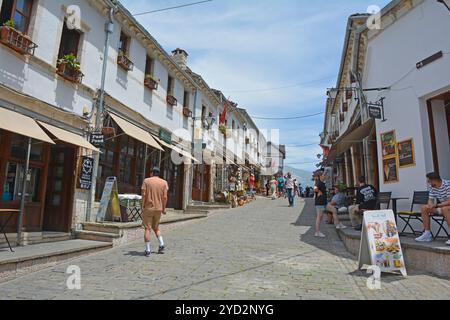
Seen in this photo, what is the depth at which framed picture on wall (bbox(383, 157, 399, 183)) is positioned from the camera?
26.3 feet

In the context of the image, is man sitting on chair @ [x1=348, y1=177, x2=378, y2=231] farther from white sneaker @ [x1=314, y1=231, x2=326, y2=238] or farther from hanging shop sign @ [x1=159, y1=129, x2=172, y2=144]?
hanging shop sign @ [x1=159, y1=129, x2=172, y2=144]

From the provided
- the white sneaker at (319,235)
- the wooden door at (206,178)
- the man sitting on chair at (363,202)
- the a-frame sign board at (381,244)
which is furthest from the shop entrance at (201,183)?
the a-frame sign board at (381,244)

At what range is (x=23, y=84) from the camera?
6.97 meters

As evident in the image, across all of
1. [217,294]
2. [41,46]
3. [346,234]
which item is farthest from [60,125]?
[346,234]

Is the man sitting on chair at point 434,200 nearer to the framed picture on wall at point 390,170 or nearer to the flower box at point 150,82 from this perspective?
the framed picture on wall at point 390,170

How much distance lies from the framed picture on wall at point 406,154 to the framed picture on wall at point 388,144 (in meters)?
0.16

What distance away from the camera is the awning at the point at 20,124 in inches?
230

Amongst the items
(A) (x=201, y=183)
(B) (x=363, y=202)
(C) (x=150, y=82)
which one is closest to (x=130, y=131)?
(C) (x=150, y=82)

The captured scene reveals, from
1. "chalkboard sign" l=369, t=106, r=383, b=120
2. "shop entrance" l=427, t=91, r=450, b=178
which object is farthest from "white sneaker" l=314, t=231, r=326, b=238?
"chalkboard sign" l=369, t=106, r=383, b=120

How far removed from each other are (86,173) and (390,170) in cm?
807

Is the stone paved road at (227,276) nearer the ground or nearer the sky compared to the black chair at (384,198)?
nearer the ground

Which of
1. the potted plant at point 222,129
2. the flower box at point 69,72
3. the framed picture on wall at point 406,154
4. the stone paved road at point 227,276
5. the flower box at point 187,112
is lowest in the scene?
the stone paved road at point 227,276

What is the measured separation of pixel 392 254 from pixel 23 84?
8132 mm

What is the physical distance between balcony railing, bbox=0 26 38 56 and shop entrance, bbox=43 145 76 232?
2555 millimetres
